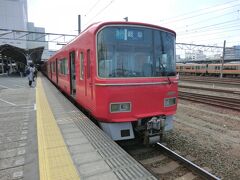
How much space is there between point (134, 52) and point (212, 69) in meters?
46.3

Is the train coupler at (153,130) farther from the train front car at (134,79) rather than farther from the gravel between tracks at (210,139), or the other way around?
the gravel between tracks at (210,139)

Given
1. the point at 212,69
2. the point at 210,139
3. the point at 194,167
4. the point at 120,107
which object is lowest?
the point at 210,139

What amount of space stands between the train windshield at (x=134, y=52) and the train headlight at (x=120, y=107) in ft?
1.93

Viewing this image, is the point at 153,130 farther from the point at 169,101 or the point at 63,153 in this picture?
A: the point at 63,153

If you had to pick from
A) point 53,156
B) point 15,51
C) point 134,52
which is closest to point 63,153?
point 53,156

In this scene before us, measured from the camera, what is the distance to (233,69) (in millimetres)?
43250

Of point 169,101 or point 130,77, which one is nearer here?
point 130,77

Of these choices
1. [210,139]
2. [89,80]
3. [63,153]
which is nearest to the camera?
[63,153]

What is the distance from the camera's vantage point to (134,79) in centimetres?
505

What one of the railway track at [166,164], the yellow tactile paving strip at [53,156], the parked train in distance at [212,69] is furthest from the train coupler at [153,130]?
the parked train in distance at [212,69]

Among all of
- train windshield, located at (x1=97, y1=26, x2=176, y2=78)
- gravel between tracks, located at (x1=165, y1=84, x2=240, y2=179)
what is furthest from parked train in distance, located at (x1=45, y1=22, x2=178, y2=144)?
gravel between tracks, located at (x1=165, y1=84, x2=240, y2=179)

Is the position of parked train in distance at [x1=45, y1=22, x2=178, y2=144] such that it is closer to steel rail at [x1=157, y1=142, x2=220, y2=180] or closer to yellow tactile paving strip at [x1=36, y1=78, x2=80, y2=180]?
steel rail at [x1=157, y1=142, x2=220, y2=180]

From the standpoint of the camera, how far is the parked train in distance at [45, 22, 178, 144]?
4.88 metres

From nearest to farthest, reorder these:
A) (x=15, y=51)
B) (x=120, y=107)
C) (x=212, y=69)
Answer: (x=120, y=107) → (x=15, y=51) → (x=212, y=69)
